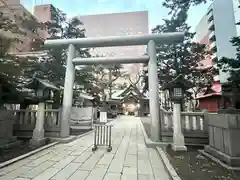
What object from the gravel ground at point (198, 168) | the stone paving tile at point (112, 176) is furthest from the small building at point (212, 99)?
the stone paving tile at point (112, 176)

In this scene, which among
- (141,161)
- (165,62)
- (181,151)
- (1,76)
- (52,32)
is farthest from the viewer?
(165,62)

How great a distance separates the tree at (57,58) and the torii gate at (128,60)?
1710 mm

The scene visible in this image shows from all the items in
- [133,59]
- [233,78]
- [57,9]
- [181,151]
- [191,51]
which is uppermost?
[57,9]

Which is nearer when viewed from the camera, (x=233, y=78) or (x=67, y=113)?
(x=233, y=78)

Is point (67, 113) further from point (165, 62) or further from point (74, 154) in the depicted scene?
point (165, 62)

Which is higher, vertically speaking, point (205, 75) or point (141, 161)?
point (205, 75)

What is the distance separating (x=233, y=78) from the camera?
5371 mm

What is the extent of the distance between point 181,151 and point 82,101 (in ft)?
39.7

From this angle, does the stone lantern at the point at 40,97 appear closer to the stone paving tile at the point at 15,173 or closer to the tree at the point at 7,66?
the tree at the point at 7,66

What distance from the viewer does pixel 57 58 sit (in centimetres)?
977

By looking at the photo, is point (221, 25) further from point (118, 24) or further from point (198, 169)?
point (198, 169)

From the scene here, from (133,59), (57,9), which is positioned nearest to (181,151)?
(133,59)

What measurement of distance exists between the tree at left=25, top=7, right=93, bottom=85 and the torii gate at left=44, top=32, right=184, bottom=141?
5.61ft

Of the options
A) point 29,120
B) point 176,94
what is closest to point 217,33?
point 176,94
